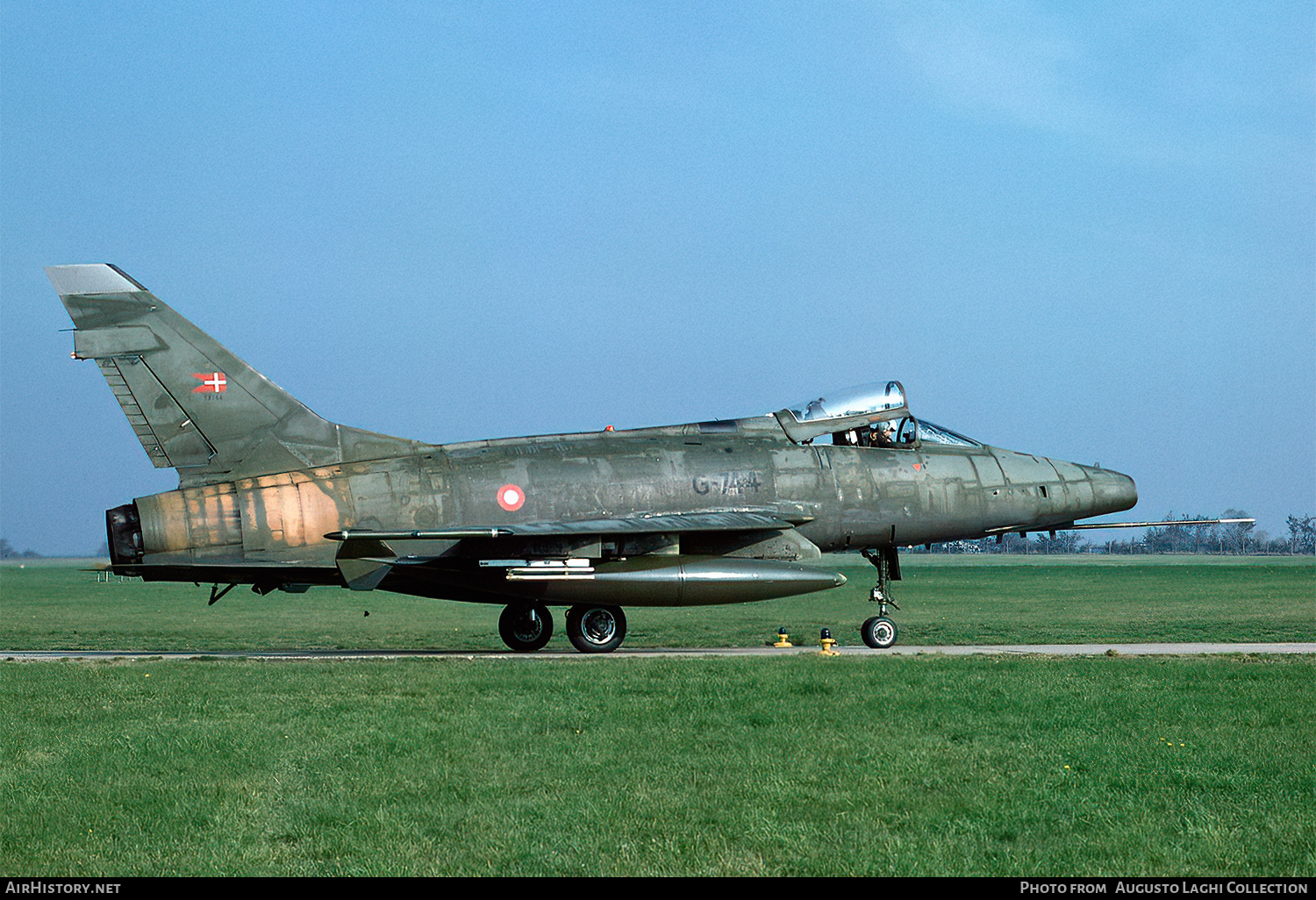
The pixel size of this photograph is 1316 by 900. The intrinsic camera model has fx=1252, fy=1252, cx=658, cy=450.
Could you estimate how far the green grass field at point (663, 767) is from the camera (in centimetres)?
731

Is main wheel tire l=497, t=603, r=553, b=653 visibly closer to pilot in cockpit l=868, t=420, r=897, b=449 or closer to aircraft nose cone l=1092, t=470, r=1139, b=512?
pilot in cockpit l=868, t=420, r=897, b=449

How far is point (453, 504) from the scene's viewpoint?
19.3 meters

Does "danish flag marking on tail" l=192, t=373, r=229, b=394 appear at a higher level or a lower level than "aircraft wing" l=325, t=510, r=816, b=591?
higher

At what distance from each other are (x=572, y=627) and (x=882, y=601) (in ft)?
17.7

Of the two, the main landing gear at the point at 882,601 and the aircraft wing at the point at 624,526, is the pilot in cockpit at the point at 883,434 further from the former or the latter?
the aircraft wing at the point at 624,526

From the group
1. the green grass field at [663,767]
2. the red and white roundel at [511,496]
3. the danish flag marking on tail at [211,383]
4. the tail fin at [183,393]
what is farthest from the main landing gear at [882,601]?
the danish flag marking on tail at [211,383]

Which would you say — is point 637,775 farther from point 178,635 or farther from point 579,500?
point 178,635

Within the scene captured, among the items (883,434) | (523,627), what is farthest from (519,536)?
(883,434)

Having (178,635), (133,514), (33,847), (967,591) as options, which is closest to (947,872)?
(33,847)

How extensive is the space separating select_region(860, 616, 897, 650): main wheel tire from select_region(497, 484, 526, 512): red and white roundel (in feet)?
19.7

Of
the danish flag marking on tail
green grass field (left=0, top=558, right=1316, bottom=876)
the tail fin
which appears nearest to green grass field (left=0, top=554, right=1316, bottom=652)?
the tail fin

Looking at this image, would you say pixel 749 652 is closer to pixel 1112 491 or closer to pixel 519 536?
pixel 519 536

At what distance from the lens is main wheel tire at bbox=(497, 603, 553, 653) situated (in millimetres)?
20703

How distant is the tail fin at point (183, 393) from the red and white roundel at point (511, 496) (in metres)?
2.47
